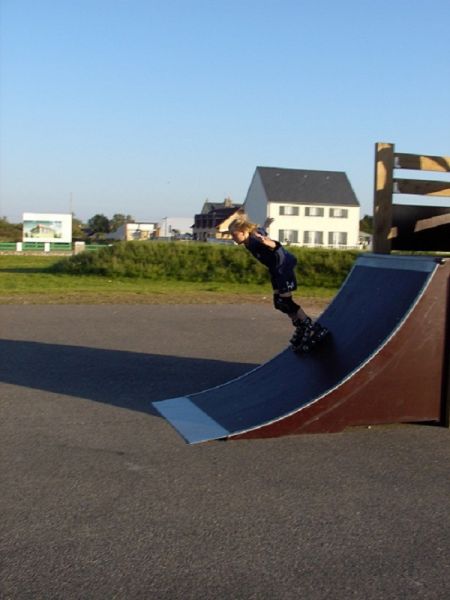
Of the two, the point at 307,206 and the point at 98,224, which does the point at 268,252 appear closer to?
the point at 307,206

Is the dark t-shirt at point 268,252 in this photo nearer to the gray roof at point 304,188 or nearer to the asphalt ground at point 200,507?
the asphalt ground at point 200,507

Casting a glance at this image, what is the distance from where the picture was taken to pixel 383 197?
288 inches

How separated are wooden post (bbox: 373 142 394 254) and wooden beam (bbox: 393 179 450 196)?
81mm

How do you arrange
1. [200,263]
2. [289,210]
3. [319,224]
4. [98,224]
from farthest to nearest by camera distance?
[98,224] → [319,224] → [289,210] → [200,263]

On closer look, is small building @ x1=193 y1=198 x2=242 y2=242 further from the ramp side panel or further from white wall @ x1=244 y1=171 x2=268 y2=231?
the ramp side panel

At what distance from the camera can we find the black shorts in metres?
6.64

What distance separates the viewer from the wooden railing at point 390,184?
7102mm

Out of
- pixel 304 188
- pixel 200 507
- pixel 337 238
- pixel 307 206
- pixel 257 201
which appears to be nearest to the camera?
pixel 200 507

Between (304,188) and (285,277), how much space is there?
64677 mm

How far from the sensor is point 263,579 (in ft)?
10.4

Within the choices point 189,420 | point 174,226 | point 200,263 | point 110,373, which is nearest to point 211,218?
point 174,226

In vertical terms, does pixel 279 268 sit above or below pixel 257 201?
below

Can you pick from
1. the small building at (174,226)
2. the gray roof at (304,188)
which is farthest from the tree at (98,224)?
the gray roof at (304,188)

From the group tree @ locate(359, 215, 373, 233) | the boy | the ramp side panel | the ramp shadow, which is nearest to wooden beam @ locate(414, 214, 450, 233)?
the boy
